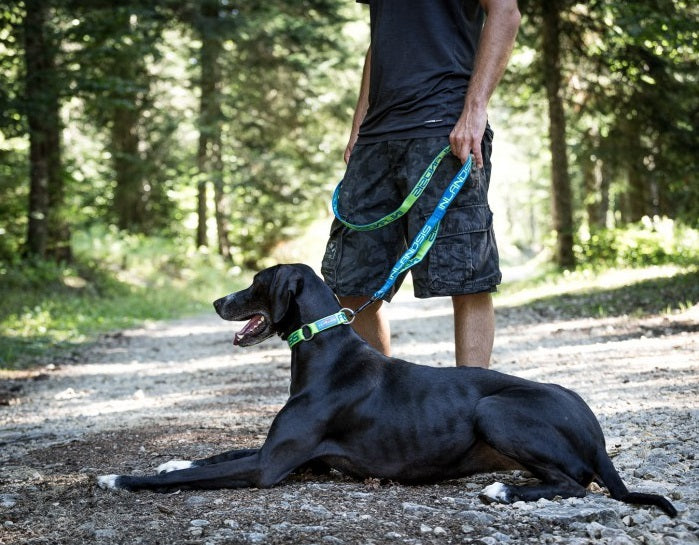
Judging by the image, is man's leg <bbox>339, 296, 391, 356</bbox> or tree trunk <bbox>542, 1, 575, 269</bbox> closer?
man's leg <bbox>339, 296, 391, 356</bbox>

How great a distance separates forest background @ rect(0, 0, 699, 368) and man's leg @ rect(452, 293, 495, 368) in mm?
6105

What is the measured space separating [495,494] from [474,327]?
1101mm

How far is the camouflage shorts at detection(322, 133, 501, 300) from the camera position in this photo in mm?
4035

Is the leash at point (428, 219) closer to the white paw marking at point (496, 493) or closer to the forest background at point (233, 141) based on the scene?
the white paw marking at point (496, 493)

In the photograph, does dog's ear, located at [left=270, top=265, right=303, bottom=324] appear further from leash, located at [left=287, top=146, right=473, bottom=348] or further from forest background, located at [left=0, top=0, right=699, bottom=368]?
forest background, located at [left=0, top=0, right=699, bottom=368]

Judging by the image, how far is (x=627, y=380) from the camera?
19.5ft

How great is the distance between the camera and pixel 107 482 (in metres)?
3.55

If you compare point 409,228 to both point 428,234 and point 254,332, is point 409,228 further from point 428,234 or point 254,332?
point 254,332

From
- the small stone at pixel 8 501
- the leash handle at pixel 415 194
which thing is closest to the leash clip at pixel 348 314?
the leash handle at pixel 415 194

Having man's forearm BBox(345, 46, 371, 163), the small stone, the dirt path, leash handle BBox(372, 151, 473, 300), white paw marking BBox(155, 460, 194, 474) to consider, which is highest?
man's forearm BBox(345, 46, 371, 163)

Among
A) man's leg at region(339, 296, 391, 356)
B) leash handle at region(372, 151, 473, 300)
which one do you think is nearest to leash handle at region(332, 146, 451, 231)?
leash handle at region(372, 151, 473, 300)

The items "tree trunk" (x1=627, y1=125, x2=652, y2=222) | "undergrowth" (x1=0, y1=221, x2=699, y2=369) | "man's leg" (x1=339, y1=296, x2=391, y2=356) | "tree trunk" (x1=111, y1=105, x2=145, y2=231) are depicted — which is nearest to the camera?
"man's leg" (x1=339, y1=296, x2=391, y2=356)

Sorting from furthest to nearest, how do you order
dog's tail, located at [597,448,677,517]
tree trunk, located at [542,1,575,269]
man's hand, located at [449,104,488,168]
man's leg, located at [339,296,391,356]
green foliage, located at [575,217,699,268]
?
tree trunk, located at [542,1,575,269]
green foliage, located at [575,217,699,268]
man's leg, located at [339,296,391,356]
man's hand, located at [449,104,488,168]
dog's tail, located at [597,448,677,517]

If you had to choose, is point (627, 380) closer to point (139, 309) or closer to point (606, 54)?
point (139, 309)
